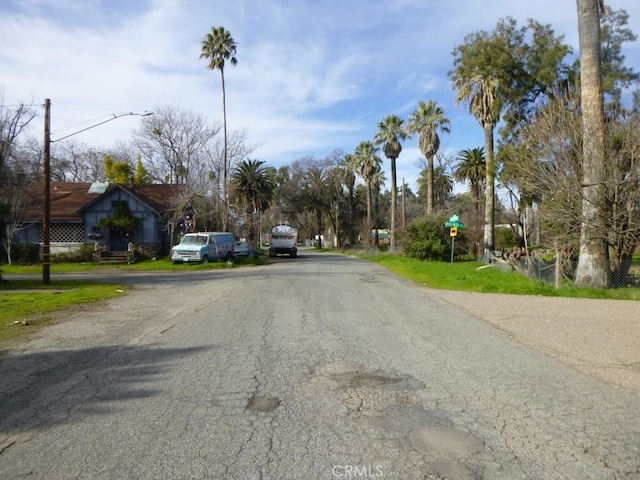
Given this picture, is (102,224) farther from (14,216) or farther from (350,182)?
(350,182)

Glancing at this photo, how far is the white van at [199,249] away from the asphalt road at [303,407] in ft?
70.4

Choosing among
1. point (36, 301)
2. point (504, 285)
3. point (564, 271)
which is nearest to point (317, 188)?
point (564, 271)

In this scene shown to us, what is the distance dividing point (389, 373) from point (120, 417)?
3300 mm

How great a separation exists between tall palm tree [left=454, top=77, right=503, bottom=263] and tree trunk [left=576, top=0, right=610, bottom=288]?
418 inches

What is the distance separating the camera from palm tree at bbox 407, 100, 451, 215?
40906 millimetres

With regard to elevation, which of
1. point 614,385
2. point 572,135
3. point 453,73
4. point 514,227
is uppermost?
point 453,73

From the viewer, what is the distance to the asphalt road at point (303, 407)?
13.1 feet

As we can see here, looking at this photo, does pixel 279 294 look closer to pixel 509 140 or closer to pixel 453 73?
pixel 509 140

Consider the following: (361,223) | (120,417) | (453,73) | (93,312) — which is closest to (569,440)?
(120,417)

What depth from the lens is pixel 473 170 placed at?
145ft

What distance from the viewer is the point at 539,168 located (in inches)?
754

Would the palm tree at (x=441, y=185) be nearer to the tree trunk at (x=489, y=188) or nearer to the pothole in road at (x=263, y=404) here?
the tree trunk at (x=489, y=188)

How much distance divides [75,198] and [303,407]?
1526 inches

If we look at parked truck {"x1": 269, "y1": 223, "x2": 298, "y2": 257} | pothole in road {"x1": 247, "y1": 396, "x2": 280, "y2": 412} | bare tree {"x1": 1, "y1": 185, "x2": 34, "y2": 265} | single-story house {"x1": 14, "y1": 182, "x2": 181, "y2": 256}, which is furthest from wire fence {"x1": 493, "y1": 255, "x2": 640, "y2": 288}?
parked truck {"x1": 269, "y1": 223, "x2": 298, "y2": 257}
